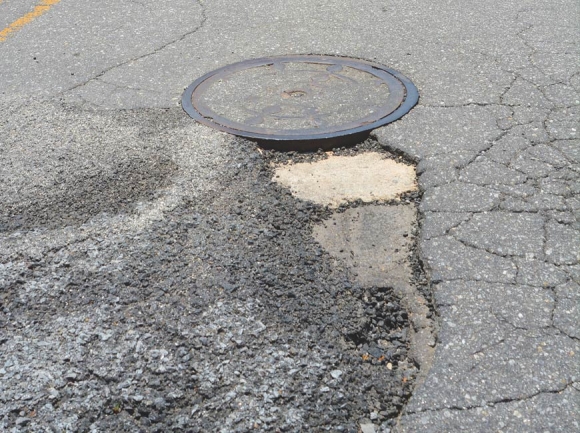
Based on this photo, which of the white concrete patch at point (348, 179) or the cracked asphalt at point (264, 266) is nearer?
the cracked asphalt at point (264, 266)

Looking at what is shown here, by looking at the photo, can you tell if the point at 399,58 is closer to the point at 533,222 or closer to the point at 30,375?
the point at 533,222

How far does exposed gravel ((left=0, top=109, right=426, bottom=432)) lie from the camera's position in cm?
218

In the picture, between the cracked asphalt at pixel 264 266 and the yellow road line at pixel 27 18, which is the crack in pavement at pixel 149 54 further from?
the yellow road line at pixel 27 18

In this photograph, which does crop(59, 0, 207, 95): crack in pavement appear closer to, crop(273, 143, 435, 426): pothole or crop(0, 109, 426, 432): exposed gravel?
crop(0, 109, 426, 432): exposed gravel

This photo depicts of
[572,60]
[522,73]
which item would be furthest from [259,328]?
[572,60]

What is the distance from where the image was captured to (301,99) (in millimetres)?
4180

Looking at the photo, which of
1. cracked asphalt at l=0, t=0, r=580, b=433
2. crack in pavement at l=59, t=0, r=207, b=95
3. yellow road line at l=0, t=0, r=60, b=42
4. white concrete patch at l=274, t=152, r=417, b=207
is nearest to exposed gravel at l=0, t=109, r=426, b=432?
cracked asphalt at l=0, t=0, r=580, b=433

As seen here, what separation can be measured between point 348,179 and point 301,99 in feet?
3.08

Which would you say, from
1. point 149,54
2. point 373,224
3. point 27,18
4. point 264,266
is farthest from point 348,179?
point 27,18

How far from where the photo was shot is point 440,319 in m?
2.50

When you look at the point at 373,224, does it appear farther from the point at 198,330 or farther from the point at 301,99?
the point at 301,99

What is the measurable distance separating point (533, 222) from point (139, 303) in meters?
1.74

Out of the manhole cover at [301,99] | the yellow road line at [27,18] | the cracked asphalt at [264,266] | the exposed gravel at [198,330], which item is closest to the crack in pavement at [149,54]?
the cracked asphalt at [264,266]

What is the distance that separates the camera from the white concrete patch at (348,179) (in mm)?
3312
